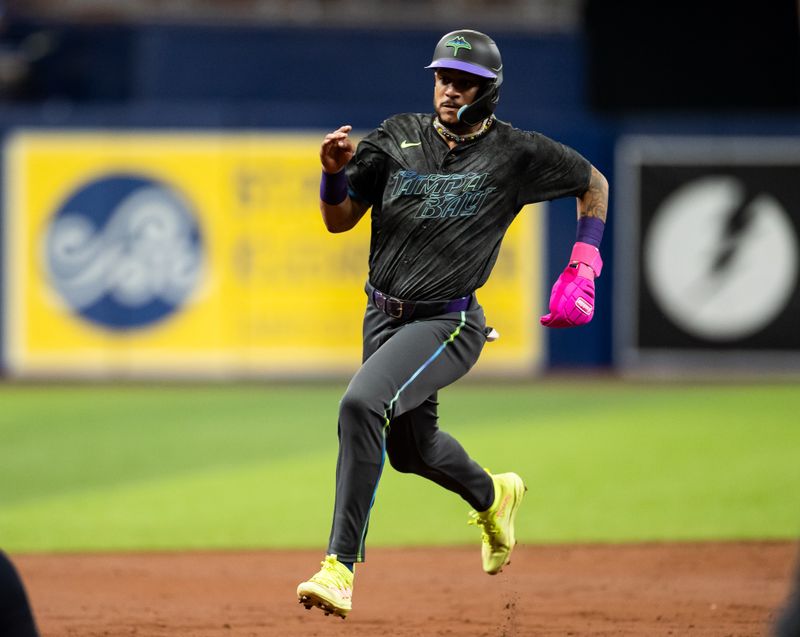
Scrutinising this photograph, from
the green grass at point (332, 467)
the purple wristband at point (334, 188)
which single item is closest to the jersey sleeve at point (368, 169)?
the purple wristband at point (334, 188)

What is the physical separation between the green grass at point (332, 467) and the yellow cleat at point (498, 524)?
189 cm

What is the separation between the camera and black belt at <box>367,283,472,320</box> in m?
5.55

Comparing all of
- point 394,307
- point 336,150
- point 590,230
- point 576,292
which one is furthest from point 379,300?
point 590,230

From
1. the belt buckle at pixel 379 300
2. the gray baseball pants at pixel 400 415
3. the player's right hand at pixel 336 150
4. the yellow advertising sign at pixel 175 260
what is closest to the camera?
the gray baseball pants at pixel 400 415

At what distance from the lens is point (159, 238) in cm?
1538

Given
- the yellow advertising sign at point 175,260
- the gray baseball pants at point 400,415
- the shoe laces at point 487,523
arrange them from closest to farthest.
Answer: the gray baseball pants at point 400,415 → the shoe laces at point 487,523 → the yellow advertising sign at point 175,260

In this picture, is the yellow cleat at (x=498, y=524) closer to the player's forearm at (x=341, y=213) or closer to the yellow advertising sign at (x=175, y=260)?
the player's forearm at (x=341, y=213)

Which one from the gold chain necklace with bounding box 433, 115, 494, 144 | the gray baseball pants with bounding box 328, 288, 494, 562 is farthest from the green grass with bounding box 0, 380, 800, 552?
the gold chain necklace with bounding box 433, 115, 494, 144

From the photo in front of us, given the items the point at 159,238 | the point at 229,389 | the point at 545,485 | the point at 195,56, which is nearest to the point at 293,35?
the point at 195,56

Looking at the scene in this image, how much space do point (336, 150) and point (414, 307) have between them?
2.22ft

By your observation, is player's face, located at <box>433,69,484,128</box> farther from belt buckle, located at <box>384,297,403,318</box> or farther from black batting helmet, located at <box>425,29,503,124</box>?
belt buckle, located at <box>384,297,403,318</box>

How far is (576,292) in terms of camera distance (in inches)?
224

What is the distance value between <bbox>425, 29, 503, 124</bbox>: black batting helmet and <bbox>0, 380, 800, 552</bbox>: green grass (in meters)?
3.23

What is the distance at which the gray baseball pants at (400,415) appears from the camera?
5176 mm
